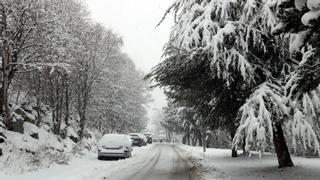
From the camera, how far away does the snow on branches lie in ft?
Answer: 37.8

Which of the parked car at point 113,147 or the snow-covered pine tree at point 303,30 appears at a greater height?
the snow-covered pine tree at point 303,30

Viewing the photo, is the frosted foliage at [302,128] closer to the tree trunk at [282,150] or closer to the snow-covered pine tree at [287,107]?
the snow-covered pine tree at [287,107]

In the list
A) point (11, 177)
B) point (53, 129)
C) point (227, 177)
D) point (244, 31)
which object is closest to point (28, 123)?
point (53, 129)

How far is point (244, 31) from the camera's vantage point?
42.5 feet

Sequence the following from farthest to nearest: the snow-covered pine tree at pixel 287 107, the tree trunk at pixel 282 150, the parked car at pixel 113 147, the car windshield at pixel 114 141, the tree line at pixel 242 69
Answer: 1. the car windshield at pixel 114 141
2. the parked car at pixel 113 147
3. the tree trunk at pixel 282 150
4. the tree line at pixel 242 69
5. the snow-covered pine tree at pixel 287 107

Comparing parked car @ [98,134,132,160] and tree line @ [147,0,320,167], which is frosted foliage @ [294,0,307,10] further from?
parked car @ [98,134,132,160]

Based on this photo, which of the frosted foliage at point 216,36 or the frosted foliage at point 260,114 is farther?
the frosted foliage at point 216,36

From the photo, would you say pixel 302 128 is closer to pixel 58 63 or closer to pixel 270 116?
pixel 270 116

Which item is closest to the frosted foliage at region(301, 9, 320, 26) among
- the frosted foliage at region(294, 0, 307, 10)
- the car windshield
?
the frosted foliage at region(294, 0, 307, 10)

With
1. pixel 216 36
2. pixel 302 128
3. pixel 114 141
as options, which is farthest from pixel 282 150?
pixel 114 141

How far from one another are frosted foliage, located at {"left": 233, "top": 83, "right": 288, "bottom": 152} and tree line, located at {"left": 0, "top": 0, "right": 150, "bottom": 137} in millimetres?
9661

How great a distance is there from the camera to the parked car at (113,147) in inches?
925

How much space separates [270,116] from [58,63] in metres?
10.7

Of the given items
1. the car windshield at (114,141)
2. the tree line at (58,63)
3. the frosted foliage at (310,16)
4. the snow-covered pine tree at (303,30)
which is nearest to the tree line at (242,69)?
the snow-covered pine tree at (303,30)
